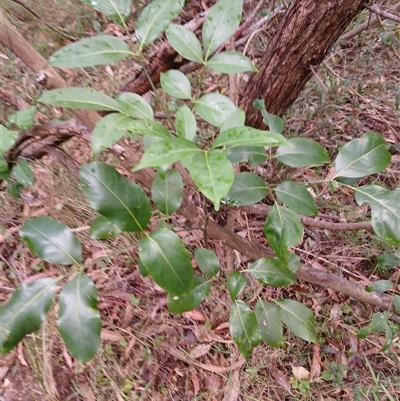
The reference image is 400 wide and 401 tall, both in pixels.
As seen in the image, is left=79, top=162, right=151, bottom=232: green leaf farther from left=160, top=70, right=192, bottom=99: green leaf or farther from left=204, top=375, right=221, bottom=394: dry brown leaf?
left=204, top=375, right=221, bottom=394: dry brown leaf

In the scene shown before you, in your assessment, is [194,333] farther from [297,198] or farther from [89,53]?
[89,53]

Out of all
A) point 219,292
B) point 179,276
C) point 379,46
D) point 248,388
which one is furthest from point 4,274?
point 379,46

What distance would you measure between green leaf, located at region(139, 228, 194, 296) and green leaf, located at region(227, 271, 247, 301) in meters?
0.31

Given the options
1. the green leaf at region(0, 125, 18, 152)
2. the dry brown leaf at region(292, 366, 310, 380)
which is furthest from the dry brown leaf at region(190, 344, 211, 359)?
the green leaf at region(0, 125, 18, 152)

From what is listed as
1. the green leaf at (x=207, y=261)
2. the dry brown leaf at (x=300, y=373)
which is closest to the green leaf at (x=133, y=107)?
the green leaf at (x=207, y=261)

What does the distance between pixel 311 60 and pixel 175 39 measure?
2.04ft

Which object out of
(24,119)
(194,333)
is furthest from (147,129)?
(194,333)

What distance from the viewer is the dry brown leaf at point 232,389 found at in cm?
145

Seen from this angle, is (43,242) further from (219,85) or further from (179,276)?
(219,85)

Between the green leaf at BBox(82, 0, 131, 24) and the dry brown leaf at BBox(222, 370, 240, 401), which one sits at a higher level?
the green leaf at BBox(82, 0, 131, 24)

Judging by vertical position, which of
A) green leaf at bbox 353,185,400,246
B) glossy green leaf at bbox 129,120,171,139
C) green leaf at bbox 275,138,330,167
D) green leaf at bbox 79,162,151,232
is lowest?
green leaf at bbox 79,162,151,232

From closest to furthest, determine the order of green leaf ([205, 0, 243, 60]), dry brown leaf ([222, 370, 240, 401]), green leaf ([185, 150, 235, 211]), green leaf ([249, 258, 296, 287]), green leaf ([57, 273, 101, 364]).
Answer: green leaf ([185, 150, 235, 211]) < green leaf ([57, 273, 101, 364]) < green leaf ([205, 0, 243, 60]) < green leaf ([249, 258, 296, 287]) < dry brown leaf ([222, 370, 240, 401])

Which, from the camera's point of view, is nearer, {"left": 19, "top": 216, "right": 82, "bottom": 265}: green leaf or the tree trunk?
{"left": 19, "top": 216, "right": 82, "bottom": 265}: green leaf

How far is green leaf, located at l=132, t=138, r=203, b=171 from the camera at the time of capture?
48 cm
